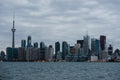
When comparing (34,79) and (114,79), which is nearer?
(34,79)

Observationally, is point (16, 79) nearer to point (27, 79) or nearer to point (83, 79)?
point (27, 79)

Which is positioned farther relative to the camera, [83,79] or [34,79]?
[83,79]

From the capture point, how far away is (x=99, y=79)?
10912 centimetres

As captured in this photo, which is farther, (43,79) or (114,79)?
(114,79)

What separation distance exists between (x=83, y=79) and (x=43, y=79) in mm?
13044

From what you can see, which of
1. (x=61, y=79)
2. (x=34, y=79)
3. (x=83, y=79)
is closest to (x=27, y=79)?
(x=34, y=79)

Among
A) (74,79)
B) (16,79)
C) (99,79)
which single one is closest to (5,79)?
(16,79)

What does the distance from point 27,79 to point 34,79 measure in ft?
6.51

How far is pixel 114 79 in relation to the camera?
112m

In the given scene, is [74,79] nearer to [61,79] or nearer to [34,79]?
[61,79]

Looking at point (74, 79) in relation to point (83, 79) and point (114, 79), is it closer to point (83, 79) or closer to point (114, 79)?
point (83, 79)

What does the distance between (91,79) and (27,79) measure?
1841 centimetres

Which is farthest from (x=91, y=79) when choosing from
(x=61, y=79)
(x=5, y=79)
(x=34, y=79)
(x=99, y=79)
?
(x=5, y=79)

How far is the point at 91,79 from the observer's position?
360 ft
